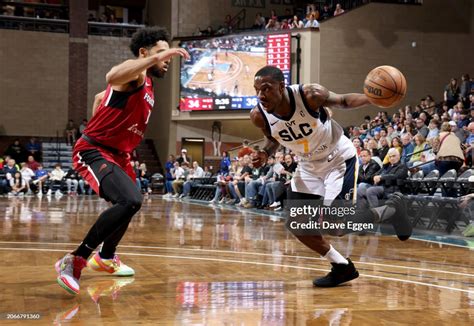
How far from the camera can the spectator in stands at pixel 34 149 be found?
26.9 metres

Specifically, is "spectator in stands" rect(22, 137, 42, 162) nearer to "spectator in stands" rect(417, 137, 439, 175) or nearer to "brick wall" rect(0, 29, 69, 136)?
"brick wall" rect(0, 29, 69, 136)

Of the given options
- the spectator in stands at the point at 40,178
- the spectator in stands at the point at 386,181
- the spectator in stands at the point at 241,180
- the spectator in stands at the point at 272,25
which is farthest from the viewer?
the spectator in stands at the point at 272,25

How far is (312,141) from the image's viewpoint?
5.11 meters

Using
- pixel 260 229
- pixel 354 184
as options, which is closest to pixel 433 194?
pixel 260 229

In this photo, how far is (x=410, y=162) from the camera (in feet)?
39.0

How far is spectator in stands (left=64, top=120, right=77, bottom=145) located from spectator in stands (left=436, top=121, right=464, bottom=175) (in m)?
19.4

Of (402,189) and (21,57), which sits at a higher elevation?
(21,57)

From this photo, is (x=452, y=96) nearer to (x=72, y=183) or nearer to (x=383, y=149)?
(x=383, y=149)

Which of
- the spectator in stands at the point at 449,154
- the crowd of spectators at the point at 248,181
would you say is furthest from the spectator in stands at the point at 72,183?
the spectator in stands at the point at 449,154

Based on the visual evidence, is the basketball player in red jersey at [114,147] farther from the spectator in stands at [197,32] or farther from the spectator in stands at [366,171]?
the spectator in stands at [197,32]

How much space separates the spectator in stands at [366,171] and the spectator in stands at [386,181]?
0.35 feet

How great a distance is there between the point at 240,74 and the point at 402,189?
14364 mm

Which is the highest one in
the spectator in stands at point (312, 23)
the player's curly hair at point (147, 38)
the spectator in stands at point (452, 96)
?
the spectator in stands at point (312, 23)

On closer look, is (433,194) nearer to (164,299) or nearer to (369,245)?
(369,245)
